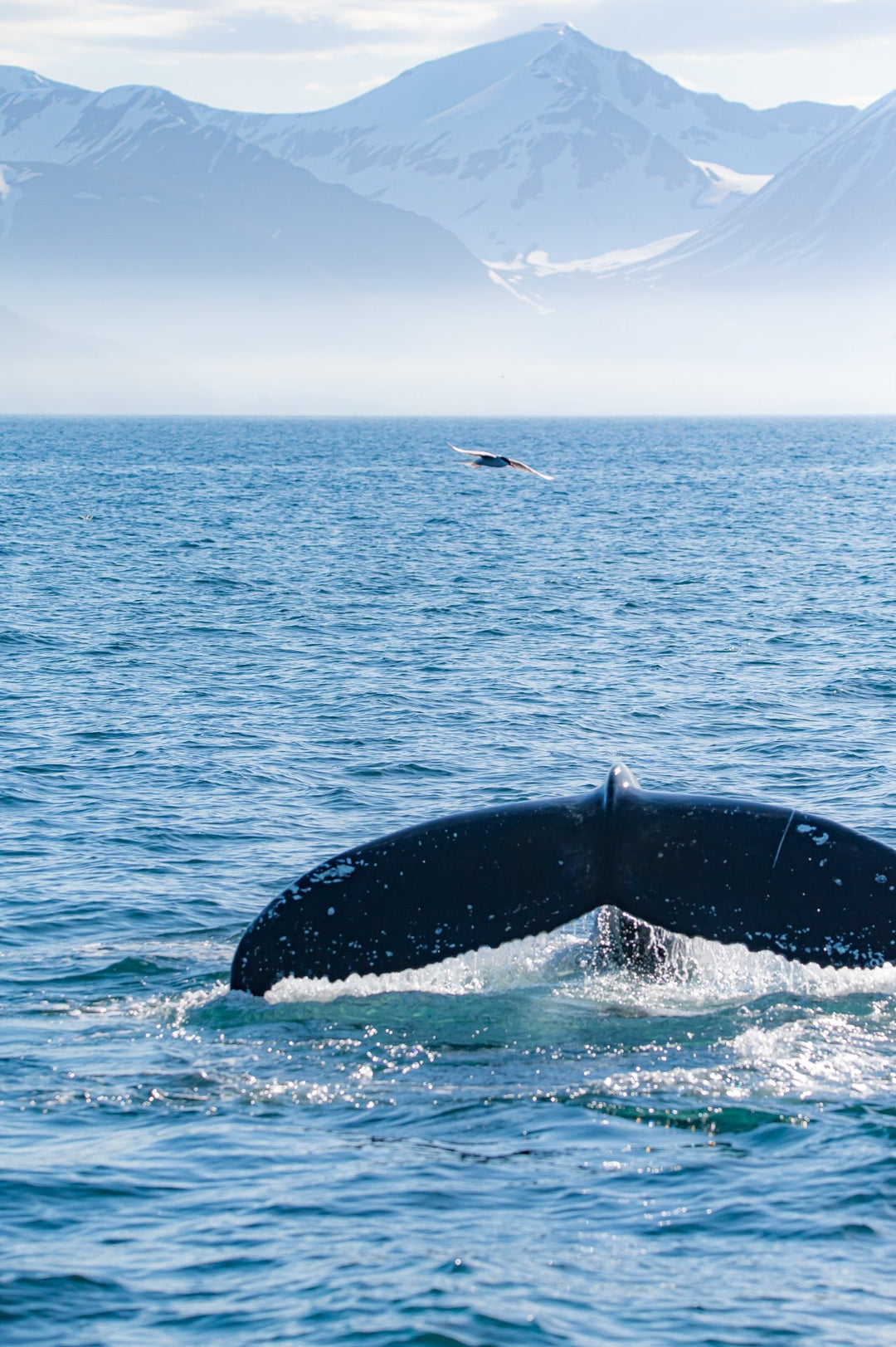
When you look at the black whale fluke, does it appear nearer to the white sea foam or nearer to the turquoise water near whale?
the turquoise water near whale

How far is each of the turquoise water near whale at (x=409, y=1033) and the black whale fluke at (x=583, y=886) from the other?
0.52m

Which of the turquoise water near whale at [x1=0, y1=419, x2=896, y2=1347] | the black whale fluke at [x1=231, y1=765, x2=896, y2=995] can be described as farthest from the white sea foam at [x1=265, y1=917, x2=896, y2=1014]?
the black whale fluke at [x1=231, y1=765, x2=896, y2=995]

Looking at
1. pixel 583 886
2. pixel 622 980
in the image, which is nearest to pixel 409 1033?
pixel 622 980

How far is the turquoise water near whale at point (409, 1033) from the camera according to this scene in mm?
7285

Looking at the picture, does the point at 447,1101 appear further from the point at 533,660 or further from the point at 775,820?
the point at 533,660

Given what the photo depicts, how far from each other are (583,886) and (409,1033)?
8.10 ft

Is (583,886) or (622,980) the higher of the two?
(583,886)

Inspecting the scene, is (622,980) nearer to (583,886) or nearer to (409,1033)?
(409,1033)

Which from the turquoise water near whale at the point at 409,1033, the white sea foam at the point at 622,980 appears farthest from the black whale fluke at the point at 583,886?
the white sea foam at the point at 622,980

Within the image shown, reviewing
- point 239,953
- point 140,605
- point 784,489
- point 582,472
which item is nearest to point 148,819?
point 239,953

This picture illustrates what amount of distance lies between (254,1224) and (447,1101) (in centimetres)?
153

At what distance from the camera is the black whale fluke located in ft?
25.2

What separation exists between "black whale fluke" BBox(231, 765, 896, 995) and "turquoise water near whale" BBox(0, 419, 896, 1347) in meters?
0.52

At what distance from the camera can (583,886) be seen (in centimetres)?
802
